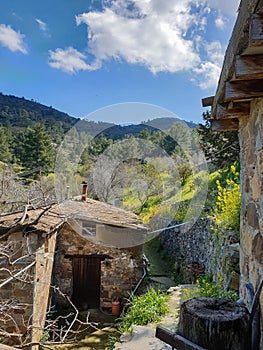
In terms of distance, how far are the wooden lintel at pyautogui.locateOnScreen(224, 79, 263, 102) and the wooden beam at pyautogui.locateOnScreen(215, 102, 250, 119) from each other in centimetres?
37

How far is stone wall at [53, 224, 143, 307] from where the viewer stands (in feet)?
26.9

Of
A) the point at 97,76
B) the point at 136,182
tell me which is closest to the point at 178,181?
the point at 136,182

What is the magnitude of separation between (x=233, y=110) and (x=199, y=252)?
264 inches

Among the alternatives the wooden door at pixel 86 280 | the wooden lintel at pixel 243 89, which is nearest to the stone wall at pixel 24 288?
the wooden door at pixel 86 280

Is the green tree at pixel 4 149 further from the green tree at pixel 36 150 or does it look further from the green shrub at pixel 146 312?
the green shrub at pixel 146 312

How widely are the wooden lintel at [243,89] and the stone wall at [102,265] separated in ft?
23.6

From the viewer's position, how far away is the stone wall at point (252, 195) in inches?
67.6

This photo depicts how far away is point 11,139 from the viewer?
23750mm

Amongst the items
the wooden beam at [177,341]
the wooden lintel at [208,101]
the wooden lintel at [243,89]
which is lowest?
the wooden beam at [177,341]

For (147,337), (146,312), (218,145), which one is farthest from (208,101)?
(218,145)

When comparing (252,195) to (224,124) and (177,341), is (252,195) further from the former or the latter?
(177,341)

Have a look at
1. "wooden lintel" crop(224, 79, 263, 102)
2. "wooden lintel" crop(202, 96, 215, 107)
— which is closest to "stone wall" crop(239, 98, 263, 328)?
"wooden lintel" crop(224, 79, 263, 102)

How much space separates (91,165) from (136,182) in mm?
3684

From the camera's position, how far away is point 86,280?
8.48 m
